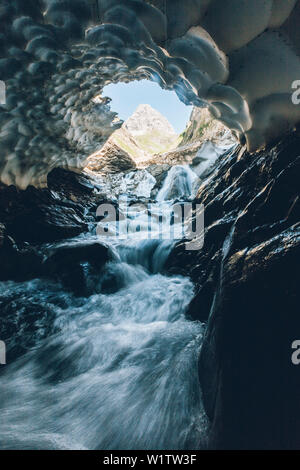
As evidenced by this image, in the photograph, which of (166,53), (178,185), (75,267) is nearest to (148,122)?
(178,185)

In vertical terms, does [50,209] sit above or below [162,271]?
above

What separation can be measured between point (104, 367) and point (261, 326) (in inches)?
87.7

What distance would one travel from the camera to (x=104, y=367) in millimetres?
3062

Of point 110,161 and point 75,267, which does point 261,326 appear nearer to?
point 75,267

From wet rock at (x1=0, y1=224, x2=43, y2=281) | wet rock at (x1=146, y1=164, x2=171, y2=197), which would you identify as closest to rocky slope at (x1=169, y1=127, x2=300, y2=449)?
wet rock at (x1=0, y1=224, x2=43, y2=281)

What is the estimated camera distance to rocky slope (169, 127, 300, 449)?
59.8 inches

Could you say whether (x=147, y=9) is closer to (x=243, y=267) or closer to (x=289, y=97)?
(x=289, y=97)

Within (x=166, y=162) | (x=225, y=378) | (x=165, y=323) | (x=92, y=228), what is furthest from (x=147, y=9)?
(x=166, y=162)

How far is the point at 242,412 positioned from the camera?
63.4 inches

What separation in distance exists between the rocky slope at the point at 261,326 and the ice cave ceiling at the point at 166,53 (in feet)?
1.92

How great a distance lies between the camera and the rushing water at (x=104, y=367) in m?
2.16

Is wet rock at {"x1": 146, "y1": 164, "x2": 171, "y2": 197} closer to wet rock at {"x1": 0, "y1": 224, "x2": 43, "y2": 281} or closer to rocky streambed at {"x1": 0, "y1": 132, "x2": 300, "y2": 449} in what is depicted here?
rocky streambed at {"x1": 0, "y1": 132, "x2": 300, "y2": 449}

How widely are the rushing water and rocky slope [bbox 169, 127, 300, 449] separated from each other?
1.60 feet
